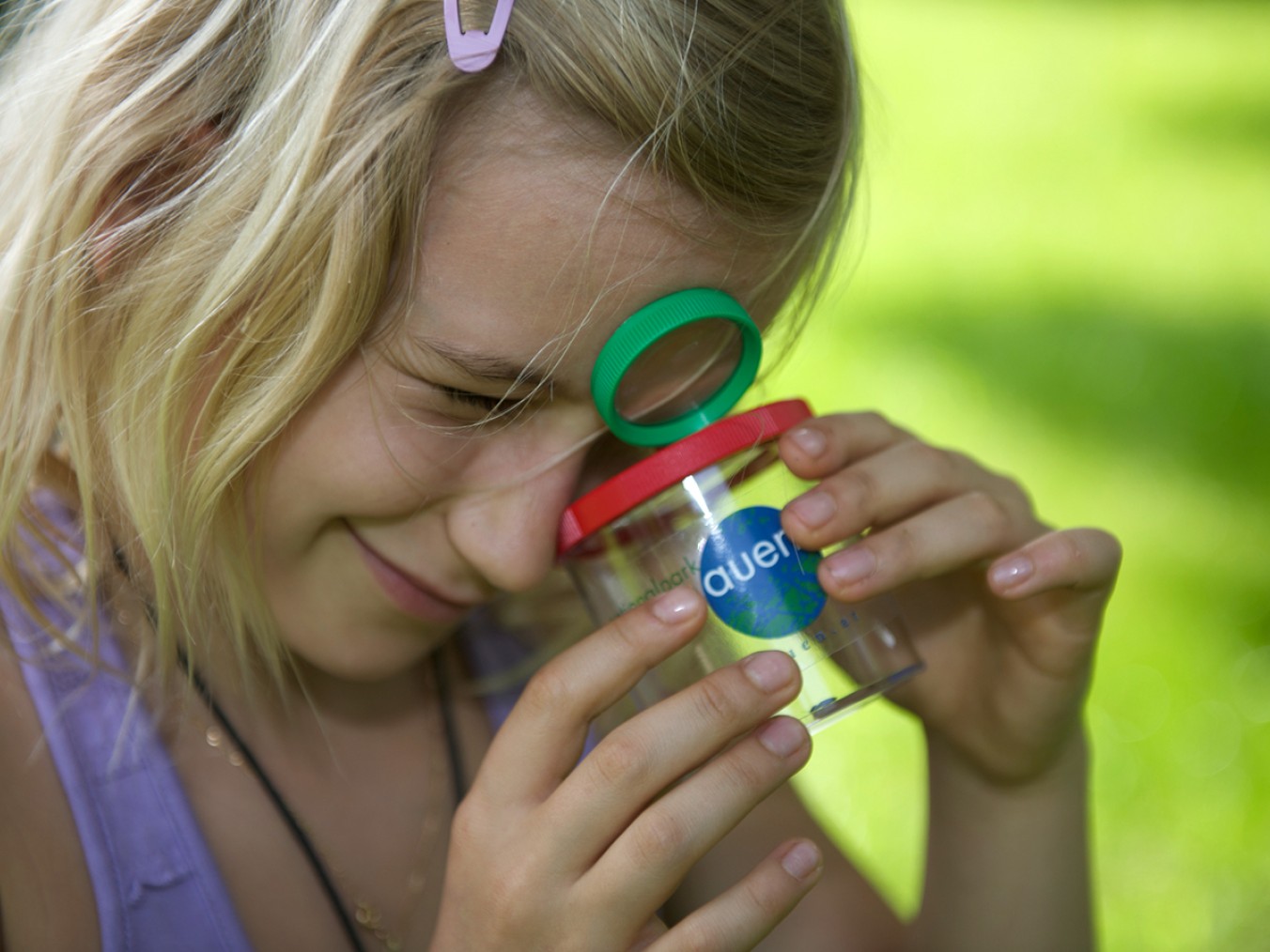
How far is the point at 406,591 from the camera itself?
112cm

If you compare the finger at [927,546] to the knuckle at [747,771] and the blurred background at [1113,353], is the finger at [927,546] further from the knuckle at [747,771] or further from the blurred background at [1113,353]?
the blurred background at [1113,353]

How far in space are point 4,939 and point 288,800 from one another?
1.06 ft

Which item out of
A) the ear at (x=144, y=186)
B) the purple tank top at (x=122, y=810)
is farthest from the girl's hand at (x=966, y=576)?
the purple tank top at (x=122, y=810)

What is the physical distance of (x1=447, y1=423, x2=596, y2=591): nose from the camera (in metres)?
1.01

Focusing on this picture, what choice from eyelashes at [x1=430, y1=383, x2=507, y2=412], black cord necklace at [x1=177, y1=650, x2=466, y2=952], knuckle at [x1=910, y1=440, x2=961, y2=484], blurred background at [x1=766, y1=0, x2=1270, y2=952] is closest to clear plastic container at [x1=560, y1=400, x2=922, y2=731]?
eyelashes at [x1=430, y1=383, x2=507, y2=412]

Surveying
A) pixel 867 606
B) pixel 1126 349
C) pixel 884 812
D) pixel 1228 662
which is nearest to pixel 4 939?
pixel 867 606

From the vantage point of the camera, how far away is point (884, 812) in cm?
198

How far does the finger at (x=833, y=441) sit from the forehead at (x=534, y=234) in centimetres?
20

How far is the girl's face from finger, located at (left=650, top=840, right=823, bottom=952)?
0.30 meters

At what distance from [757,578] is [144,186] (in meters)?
0.59

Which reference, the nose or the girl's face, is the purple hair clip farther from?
the nose

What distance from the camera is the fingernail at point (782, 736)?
3.19ft

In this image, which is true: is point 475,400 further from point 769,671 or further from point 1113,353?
point 1113,353

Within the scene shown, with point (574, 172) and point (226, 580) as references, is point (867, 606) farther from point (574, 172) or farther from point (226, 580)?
point (226, 580)
